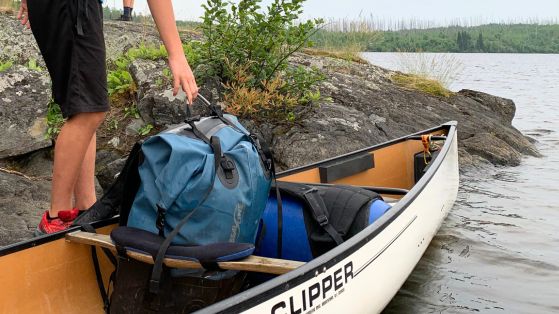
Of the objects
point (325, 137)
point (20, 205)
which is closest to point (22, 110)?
point (20, 205)

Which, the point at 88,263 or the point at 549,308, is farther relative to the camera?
the point at 549,308

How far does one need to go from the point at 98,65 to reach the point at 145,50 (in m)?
4.52

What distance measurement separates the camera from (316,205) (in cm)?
298

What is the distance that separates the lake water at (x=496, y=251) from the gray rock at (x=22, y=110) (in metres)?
3.91

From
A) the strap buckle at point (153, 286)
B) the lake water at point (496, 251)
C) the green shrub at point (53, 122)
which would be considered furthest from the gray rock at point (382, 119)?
the strap buckle at point (153, 286)

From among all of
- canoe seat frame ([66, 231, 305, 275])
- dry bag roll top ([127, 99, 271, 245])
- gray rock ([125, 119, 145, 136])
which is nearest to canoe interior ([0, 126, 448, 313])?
dry bag roll top ([127, 99, 271, 245])

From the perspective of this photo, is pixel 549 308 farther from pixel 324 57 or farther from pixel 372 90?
pixel 324 57

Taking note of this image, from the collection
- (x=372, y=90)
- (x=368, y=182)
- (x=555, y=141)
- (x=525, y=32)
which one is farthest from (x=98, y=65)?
(x=525, y=32)

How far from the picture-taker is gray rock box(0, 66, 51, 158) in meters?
5.98

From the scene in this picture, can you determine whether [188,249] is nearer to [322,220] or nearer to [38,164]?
[322,220]

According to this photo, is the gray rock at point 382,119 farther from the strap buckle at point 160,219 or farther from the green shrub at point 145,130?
the strap buckle at point 160,219

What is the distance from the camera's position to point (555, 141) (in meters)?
11.7

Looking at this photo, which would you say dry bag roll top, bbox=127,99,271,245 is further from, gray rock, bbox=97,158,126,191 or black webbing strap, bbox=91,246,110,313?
gray rock, bbox=97,158,126,191

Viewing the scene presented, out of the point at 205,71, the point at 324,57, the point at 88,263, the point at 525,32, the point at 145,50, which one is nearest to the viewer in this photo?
the point at 88,263
